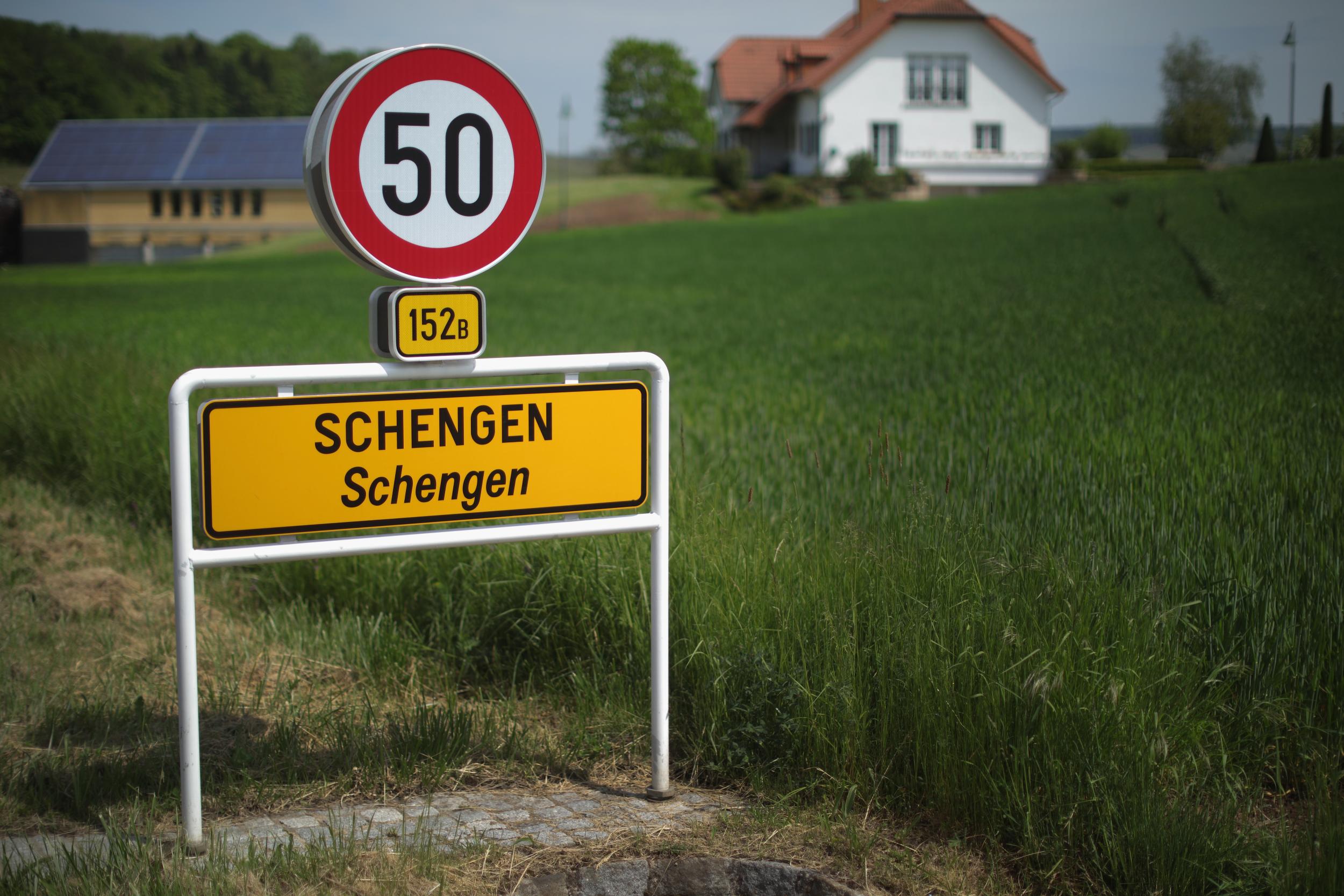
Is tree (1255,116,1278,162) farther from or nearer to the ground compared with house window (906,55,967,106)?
nearer to the ground

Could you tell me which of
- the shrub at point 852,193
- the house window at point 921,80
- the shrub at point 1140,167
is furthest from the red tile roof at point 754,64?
the shrub at point 1140,167

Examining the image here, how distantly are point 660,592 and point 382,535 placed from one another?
0.91 metres

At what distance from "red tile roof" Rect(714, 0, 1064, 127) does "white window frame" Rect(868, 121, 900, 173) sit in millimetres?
4271

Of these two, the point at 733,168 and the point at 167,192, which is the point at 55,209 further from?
the point at 733,168

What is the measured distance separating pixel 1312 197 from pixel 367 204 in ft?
104

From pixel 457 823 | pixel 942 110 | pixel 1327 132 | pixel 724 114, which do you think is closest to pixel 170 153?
pixel 724 114

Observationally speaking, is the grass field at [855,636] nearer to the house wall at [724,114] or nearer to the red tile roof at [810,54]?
the red tile roof at [810,54]

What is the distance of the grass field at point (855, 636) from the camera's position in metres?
3.24

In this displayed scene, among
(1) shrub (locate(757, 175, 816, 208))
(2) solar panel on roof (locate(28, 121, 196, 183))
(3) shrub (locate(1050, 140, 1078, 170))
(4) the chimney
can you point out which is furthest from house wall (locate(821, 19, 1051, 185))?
(2) solar panel on roof (locate(28, 121, 196, 183))

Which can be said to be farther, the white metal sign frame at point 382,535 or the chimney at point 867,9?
the chimney at point 867,9

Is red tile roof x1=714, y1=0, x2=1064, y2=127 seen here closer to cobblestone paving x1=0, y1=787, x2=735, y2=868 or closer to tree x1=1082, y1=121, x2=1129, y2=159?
tree x1=1082, y1=121, x2=1129, y2=159

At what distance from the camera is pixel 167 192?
242 ft

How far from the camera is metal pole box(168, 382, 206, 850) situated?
2982 millimetres

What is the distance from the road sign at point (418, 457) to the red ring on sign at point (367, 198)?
1.30 feet
